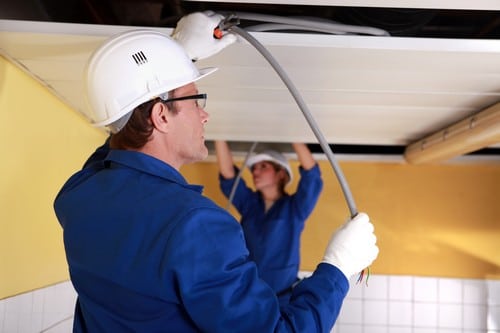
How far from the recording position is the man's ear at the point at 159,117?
1198mm

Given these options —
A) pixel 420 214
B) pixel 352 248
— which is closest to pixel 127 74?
pixel 352 248

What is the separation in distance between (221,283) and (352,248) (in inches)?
15.7

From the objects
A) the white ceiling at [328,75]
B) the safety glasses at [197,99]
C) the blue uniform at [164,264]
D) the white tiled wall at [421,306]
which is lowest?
the white tiled wall at [421,306]

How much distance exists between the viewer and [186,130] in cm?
123

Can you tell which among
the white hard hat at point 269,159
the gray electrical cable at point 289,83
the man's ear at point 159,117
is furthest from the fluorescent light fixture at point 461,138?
the man's ear at point 159,117

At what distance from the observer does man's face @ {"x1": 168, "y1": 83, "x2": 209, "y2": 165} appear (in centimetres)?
122

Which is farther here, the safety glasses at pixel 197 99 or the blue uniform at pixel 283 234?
the blue uniform at pixel 283 234

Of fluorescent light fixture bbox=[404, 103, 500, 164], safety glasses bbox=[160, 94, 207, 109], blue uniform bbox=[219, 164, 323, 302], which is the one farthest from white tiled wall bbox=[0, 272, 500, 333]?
safety glasses bbox=[160, 94, 207, 109]

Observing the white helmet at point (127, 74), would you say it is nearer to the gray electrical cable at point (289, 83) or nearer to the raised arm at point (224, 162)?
the gray electrical cable at point (289, 83)

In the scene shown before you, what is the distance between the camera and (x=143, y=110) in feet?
3.97

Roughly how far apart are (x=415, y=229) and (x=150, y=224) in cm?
260

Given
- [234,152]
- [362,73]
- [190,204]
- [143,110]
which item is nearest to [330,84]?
[362,73]

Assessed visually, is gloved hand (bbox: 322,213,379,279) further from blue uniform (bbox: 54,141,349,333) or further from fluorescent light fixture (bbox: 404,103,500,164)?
fluorescent light fixture (bbox: 404,103,500,164)

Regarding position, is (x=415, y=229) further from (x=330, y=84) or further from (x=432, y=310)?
(x=330, y=84)
